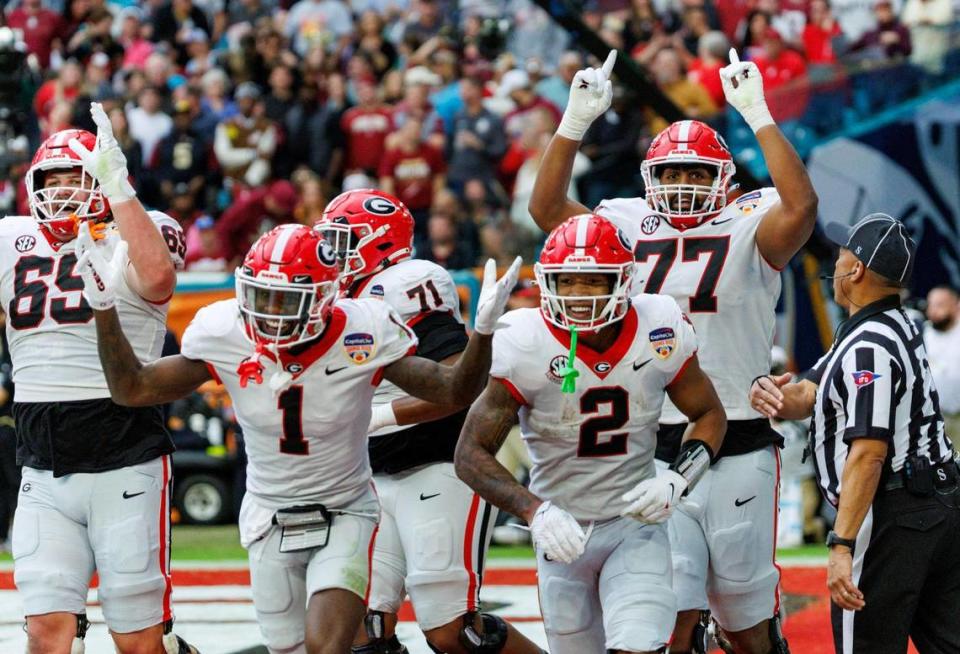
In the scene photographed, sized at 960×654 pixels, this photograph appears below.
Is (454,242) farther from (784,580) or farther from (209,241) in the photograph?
(784,580)

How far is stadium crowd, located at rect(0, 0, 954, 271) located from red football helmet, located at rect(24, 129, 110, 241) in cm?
513

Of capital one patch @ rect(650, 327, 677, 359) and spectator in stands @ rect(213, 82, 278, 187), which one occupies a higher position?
capital one patch @ rect(650, 327, 677, 359)

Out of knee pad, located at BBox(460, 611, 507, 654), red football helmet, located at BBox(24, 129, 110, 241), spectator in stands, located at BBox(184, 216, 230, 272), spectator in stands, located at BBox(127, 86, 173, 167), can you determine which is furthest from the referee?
spectator in stands, located at BBox(127, 86, 173, 167)

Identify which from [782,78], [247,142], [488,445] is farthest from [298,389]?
[247,142]

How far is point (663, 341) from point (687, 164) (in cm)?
95

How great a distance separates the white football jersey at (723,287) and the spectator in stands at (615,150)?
6138mm

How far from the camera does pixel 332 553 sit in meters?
5.05

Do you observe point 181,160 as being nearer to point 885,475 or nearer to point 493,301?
point 493,301

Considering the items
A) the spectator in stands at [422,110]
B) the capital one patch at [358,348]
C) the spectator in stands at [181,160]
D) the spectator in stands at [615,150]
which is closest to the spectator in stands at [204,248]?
the spectator in stands at [181,160]

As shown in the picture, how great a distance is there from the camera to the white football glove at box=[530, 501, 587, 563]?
15.3 feet

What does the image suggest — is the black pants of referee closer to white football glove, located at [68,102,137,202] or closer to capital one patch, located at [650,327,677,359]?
capital one patch, located at [650,327,677,359]

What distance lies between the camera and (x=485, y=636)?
5781 millimetres

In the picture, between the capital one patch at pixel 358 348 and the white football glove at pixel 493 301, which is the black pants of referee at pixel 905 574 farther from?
the capital one patch at pixel 358 348

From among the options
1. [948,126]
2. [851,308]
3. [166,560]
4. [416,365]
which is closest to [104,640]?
[166,560]
